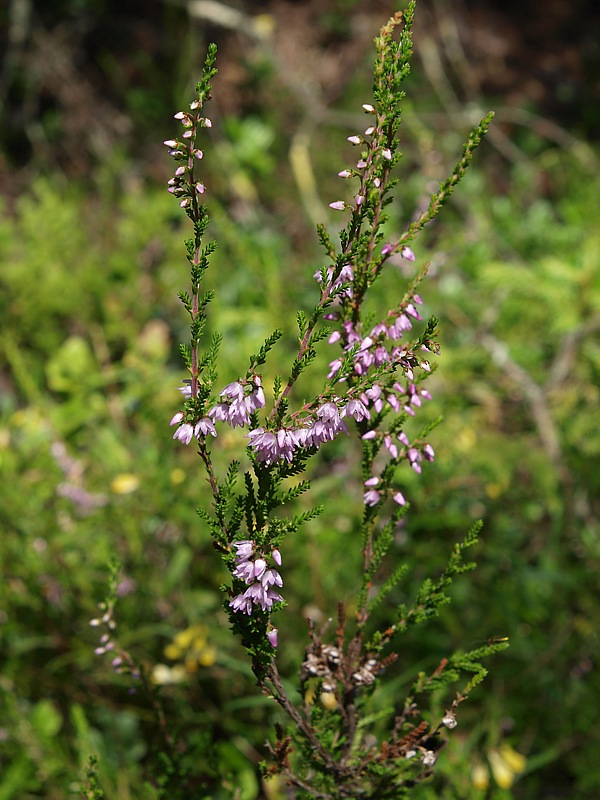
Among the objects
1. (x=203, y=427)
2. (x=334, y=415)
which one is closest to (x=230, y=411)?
(x=203, y=427)

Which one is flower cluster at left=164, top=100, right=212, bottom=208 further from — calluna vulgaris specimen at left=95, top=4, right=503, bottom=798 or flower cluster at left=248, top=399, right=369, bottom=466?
flower cluster at left=248, top=399, right=369, bottom=466

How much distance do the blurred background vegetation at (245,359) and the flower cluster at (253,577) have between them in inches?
26.3

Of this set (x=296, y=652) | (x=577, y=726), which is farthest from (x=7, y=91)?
(x=577, y=726)

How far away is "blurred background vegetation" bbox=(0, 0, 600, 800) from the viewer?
8.39ft

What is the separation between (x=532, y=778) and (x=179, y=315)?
3.13 m

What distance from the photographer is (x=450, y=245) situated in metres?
4.25

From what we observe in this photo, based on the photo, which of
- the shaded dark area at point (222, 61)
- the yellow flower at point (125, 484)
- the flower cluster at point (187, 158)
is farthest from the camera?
the shaded dark area at point (222, 61)

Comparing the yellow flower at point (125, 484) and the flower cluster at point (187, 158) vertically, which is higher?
the yellow flower at point (125, 484)

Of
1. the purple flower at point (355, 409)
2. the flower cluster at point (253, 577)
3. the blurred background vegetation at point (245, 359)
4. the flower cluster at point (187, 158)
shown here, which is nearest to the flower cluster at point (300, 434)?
the purple flower at point (355, 409)

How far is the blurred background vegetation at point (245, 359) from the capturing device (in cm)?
256

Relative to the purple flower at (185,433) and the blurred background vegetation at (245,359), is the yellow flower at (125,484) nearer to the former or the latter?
the blurred background vegetation at (245,359)

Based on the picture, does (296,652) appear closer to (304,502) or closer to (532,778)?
(304,502)

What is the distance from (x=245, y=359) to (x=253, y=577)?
243 centimetres

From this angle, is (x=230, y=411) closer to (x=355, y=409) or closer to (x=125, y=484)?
(x=355, y=409)
